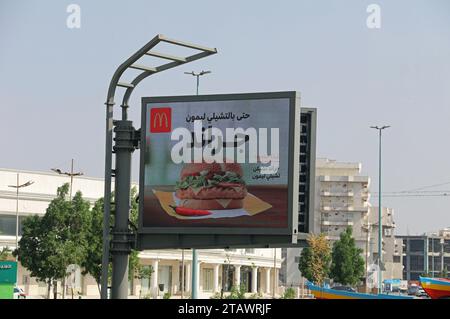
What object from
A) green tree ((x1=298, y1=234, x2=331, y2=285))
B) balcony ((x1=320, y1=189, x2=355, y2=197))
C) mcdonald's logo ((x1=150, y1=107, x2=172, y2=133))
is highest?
balcony ((x1=320, y1=189, x2=355, y2=197))

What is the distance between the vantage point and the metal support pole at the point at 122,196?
24625 mm

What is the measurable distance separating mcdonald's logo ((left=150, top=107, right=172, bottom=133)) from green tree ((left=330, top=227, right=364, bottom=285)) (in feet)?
279

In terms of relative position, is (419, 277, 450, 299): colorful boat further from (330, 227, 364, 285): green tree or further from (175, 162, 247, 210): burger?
(330, 227, 364, 285): green tree

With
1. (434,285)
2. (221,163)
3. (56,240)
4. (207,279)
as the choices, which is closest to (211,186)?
(221,163)

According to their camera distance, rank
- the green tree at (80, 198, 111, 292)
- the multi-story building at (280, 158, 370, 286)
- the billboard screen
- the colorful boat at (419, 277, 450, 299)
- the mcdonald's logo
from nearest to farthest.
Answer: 1. the billboard screen
2. the mcdonald's logo
3. the green tree at (80, 198, 111, 292)
4. the colorful boat at (419, 277, 450, 299)
5. the multi-story building at (280, 158, 370, 286)

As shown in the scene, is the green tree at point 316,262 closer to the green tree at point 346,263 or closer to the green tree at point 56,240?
the green tree at point 346,263

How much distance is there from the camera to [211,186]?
2489 cm

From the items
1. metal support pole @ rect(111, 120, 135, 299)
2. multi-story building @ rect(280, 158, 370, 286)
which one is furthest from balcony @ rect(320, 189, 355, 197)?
metal support pole @ rect(111, 120, 135, 299)

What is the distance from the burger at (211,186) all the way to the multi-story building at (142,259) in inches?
1922

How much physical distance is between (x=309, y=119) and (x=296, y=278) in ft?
505

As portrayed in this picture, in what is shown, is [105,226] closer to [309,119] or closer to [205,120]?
[205,120]

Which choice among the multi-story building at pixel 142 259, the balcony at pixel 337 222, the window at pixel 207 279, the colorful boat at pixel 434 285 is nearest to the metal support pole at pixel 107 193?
the colorful boat at pixel 434 285

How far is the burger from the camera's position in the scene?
24750mm
